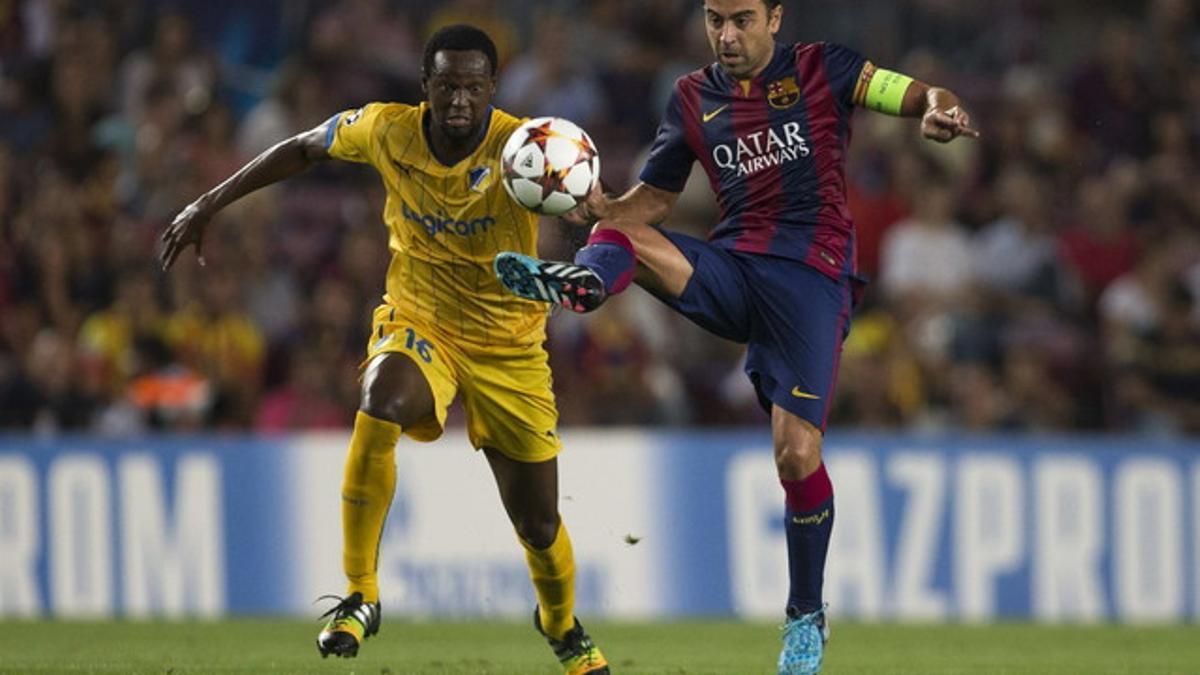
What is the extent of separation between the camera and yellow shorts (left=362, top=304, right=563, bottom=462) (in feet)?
27.9

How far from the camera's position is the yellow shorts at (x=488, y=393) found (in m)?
8.52

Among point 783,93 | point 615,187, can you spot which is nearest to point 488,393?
point 783,93

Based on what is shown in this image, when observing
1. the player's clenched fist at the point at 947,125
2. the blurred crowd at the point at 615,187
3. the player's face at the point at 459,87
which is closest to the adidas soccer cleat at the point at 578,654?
the player's face at the point at 459,87

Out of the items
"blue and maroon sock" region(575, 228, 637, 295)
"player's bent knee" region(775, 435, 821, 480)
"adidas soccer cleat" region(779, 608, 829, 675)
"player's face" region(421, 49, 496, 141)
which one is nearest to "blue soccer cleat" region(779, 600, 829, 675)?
"adidas soccer cleat" region(779, 608, 829, 675)

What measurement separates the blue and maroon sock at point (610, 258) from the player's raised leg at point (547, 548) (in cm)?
104

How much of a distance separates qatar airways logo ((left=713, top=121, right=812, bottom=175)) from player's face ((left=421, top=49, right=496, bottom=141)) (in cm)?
101

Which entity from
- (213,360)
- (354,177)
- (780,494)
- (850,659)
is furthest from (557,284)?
(354,177)

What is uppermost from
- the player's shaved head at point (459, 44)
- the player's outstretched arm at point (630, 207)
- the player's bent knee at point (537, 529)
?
the player's shaved head at point (459, 44)

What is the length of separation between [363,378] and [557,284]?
110 cm

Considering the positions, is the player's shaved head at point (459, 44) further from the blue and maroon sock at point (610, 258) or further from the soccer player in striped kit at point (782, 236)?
the blue and maroon sock at point (610, 258)

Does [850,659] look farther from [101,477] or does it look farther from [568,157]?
[101,477]

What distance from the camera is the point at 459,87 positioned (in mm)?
8242

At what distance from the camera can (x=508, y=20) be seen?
17.0 metres

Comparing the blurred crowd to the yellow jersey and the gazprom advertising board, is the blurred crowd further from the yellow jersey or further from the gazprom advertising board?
the yellow jersey
